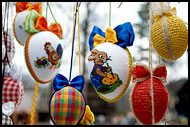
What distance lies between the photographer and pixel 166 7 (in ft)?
2.68

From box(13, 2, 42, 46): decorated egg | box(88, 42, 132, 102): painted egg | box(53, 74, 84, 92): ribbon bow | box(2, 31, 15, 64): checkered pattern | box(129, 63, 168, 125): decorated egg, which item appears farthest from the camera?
box(13, 2, 42, 46): decorated egg

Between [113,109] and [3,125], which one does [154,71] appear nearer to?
[3,125]

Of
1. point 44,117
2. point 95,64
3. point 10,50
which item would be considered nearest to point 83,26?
point 10,50

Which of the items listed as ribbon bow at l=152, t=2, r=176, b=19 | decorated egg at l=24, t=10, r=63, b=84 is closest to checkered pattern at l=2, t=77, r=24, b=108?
decorated egg at l=24, t=10, r=63, b=84

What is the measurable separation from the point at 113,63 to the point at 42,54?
1.26ft

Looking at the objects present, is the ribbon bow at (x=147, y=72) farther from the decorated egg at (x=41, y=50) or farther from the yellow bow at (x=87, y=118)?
the decorated egg at (x=41, y=50)

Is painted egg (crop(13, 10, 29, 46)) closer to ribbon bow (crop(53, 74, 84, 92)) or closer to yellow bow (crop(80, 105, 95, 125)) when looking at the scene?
ribbon bow (crop(53, 74, 84, 92))

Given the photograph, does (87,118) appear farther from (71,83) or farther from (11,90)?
(11,90)

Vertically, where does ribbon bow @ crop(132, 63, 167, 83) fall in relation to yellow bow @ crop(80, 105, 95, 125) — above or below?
above

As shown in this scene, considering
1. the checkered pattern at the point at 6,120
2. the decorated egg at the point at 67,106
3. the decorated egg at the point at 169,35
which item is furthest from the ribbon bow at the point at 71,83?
the decorated egg at the point at 169,35

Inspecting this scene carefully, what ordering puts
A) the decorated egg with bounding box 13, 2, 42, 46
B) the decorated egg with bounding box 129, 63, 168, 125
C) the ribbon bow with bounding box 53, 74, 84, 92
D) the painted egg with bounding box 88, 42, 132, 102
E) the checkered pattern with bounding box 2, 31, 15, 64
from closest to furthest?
the decorated egg with bounding box 129, 63, 168, 125 < the painted egg with bounding box 88, 42, 132, 102 < the ribbon bow with bounding box 53, 74, 84, 92 < the checkered pattern with bounding box 2, 31, 15, 64 < the decorated egg with bounding box 13, 2, 42, 46

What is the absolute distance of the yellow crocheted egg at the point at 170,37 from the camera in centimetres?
77

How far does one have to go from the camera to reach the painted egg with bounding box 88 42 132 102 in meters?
0.94

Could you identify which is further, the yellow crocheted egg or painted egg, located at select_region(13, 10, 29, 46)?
painted egg, located at select_region(13, 10, 29, 46)
